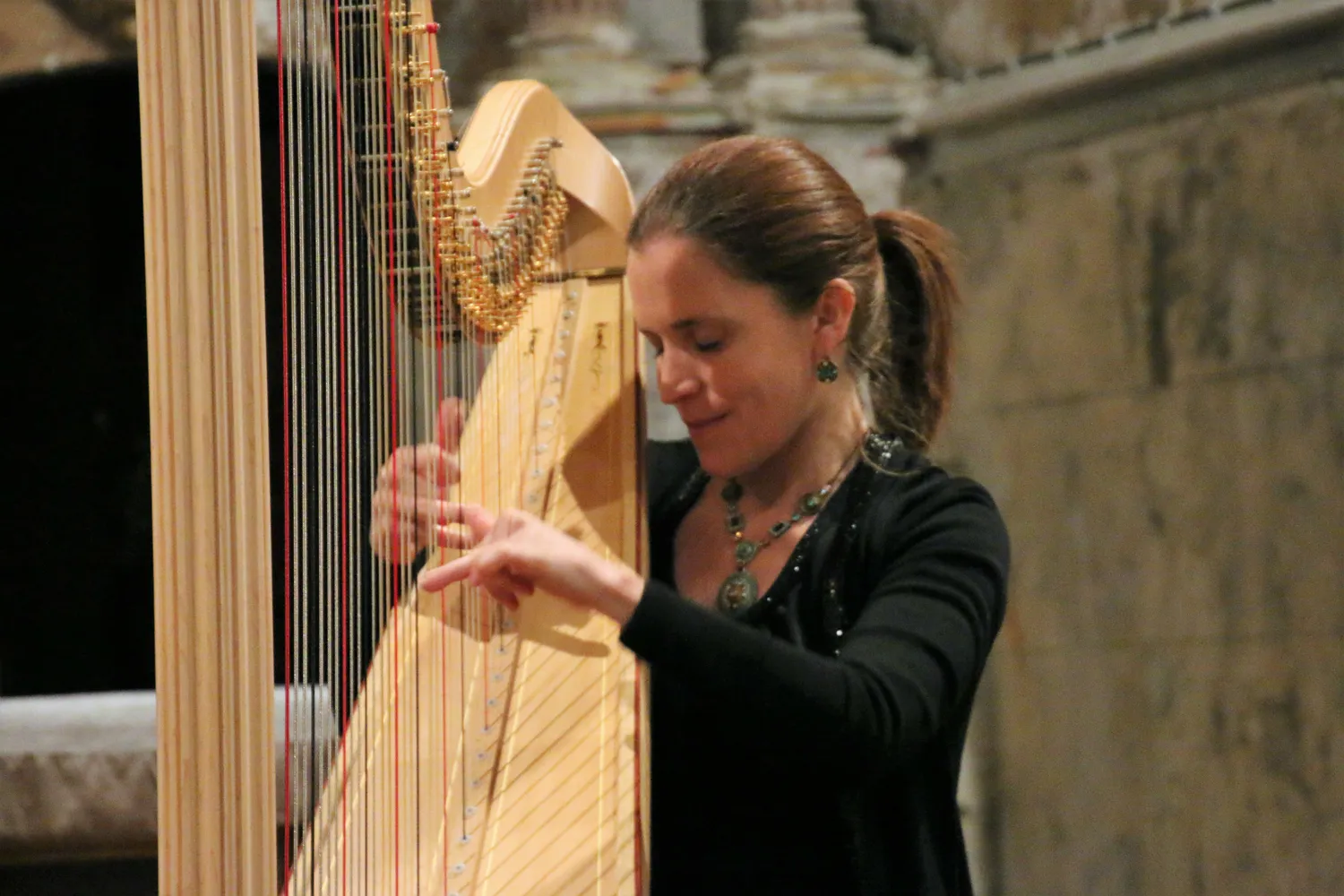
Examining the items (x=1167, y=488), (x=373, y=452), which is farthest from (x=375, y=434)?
(x=1167, y=488)

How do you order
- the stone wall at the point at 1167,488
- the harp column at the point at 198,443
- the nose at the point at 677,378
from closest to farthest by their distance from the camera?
the harp column at the point at 198,443 → the nose at the point at 677,378 → the stone wall at the point at 1167,488

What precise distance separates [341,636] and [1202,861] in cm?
185

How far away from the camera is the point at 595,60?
287 centimetres

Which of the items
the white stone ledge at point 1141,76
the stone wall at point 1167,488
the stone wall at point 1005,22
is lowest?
the stone wall at point 1167,488

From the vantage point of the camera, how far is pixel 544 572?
3.87ft

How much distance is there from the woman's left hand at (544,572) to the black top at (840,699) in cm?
3

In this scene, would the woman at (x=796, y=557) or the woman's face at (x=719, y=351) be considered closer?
the woman at (x=796, y=557)

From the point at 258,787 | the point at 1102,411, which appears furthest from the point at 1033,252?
the point at 258,787

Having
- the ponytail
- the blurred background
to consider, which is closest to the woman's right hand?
the ponytail

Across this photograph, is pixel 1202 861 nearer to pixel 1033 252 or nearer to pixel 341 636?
pixel 1033 252

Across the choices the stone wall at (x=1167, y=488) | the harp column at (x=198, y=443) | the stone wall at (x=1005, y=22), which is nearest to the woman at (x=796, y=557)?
the harp column at (x=198, y=443)

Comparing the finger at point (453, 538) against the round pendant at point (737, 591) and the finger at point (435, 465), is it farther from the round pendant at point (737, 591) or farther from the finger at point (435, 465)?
the round pendant at point (737, 591)

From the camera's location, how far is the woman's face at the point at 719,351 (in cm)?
138

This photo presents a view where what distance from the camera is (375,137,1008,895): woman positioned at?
3.84ft
